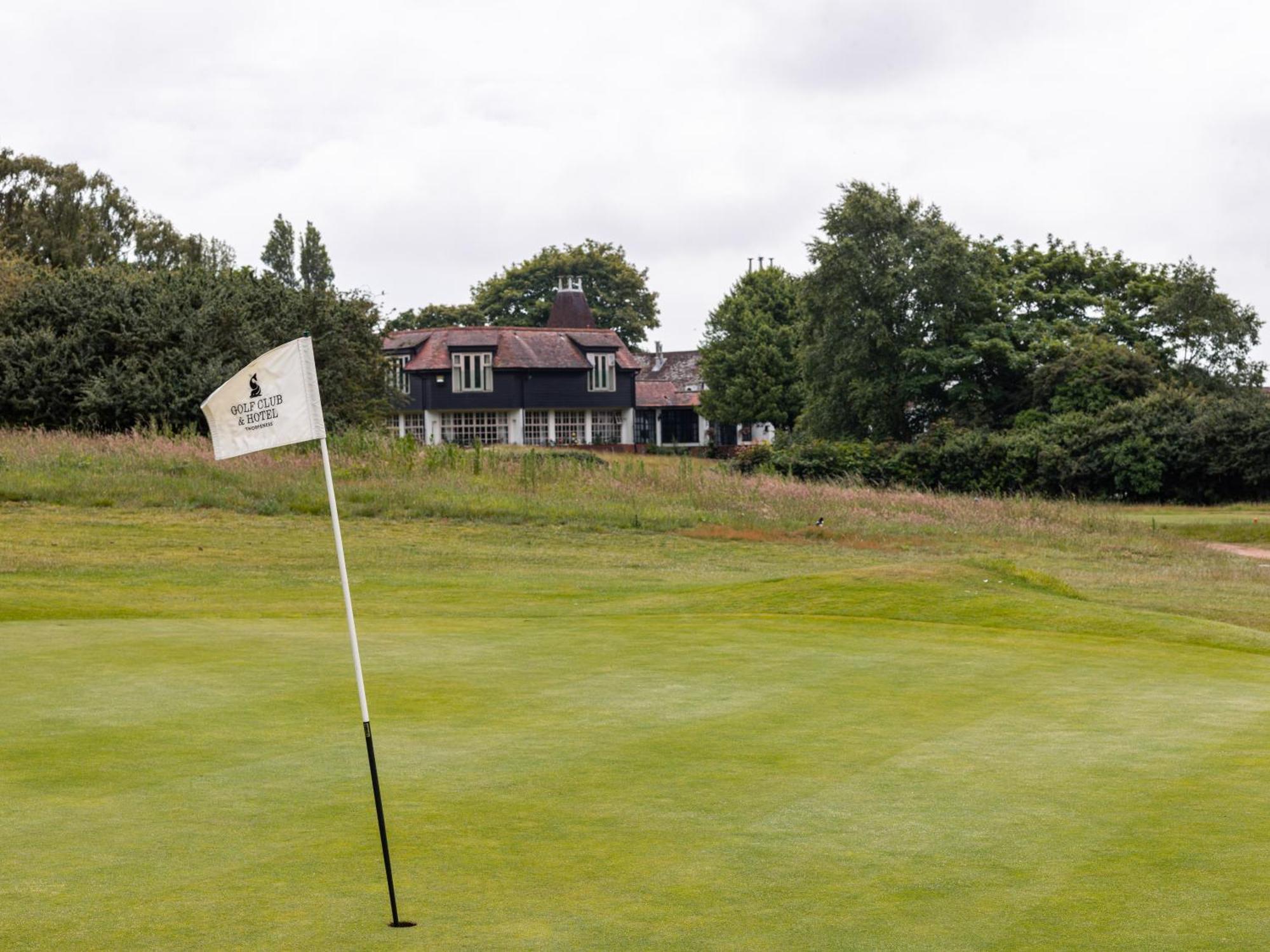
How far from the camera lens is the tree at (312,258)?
Result: 100 meters

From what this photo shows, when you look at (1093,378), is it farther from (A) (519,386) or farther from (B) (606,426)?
(B) (606,426)

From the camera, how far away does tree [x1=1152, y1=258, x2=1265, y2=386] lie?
68500 millimetres

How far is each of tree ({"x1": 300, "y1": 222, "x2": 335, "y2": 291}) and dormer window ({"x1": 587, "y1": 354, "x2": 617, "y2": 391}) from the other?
18064 millimetres

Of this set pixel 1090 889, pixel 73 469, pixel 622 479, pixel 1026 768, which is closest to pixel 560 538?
pixel 622 479

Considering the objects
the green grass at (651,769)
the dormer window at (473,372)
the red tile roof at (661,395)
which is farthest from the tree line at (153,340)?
the red tile roof at (661,395)

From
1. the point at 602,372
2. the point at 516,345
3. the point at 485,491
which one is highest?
the point at 516,345

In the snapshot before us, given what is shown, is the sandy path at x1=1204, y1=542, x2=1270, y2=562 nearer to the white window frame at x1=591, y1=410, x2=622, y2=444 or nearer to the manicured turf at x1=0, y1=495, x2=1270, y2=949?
the manicured turf at x1=0, y1=495, x2=1270, y2=949

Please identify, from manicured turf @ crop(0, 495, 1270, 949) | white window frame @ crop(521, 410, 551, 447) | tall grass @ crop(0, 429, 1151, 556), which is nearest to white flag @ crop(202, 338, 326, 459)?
manicured turf @ crop(0, 495, 1270, 949)

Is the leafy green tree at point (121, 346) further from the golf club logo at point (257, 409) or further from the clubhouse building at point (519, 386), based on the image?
the clubhouse building at point (519, 386)

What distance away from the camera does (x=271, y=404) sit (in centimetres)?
727

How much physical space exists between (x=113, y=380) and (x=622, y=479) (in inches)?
671

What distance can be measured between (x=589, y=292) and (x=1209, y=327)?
69051 mm

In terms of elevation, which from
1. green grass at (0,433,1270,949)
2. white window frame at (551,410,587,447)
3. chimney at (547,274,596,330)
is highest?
chimney at (547,274,596,330)

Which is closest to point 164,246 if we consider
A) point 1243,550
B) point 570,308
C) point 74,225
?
point 74,225
